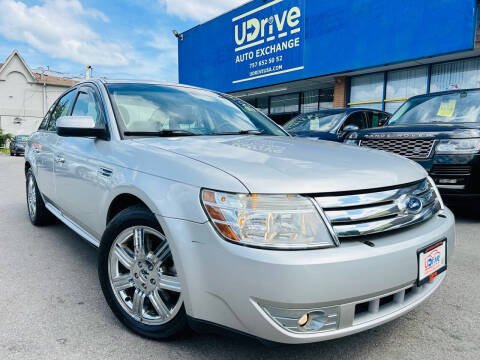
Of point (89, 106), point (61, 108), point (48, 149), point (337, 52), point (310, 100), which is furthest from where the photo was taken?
point (310, 100)

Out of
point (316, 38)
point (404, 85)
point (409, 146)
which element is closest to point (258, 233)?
point (409, 146)

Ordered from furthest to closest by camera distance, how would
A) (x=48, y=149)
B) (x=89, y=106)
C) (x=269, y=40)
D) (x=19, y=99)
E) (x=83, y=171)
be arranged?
(x=19, y=99), (x=269, y=40), (x=48, y=149), (x=89, y=106), (x=83, y=171)

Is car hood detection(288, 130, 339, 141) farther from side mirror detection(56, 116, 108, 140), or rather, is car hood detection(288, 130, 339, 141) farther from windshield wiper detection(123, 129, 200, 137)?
side mirror detection(56, 116, 108, 140)

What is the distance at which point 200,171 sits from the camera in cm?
165

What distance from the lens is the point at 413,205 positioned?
177cm

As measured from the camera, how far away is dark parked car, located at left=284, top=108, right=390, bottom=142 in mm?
6528

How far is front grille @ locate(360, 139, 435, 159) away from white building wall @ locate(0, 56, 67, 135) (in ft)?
123

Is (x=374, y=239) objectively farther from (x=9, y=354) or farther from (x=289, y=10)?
(x=289, y=10)

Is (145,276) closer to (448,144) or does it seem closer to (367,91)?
(448,144)

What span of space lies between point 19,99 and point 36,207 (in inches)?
1485

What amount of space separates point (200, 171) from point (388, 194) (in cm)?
89

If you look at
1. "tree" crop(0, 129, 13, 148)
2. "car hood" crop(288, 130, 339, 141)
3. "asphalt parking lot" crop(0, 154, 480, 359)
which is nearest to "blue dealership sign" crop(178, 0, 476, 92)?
"car hood" crop(288, 130, 339, 141)

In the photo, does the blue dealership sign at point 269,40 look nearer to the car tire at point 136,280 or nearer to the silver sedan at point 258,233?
the silver sedan at point 258,233

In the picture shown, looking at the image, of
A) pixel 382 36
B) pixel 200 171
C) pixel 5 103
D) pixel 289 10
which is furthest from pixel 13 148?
pixel 200 171
